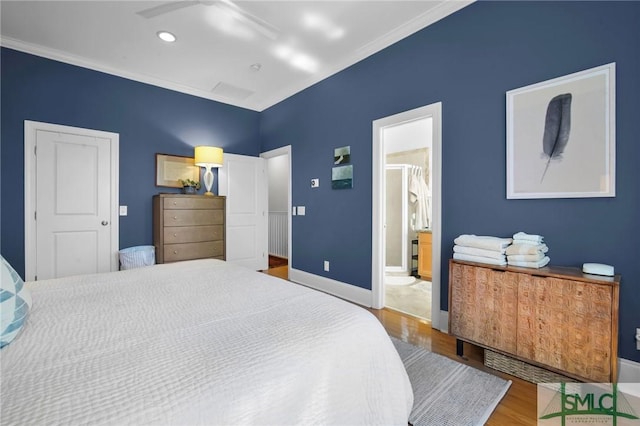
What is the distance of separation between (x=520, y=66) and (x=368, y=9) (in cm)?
136

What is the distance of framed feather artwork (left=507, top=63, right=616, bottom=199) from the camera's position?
1746 millimetres

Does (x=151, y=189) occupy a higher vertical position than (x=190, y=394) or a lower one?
higher

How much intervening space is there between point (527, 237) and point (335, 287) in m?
2.22

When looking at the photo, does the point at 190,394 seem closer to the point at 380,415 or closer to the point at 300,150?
the point at 380,415

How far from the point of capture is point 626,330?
1701 mm

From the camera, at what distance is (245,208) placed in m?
4.71

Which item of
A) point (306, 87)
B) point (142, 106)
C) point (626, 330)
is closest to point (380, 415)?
point (626, 330)

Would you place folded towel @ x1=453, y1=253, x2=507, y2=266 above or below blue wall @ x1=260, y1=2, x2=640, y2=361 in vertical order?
below

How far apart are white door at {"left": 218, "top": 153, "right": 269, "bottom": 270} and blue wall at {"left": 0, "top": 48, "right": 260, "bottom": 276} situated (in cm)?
31

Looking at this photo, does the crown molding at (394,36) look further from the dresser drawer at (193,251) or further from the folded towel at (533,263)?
the dresser drawer at (193,251)

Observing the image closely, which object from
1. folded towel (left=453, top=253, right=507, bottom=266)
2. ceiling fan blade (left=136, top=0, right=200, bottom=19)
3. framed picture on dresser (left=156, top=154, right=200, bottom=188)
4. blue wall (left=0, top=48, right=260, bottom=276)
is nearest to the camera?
folded towel (left=453, top=253, right=507, bottom=266)

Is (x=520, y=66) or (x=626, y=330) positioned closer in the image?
(x=626, y=330)

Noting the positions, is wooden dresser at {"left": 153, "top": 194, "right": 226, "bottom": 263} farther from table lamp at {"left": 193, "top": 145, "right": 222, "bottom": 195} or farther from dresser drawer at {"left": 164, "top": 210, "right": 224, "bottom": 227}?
table lamp at {"left": 193, "top": 145, "right": 222, "bottom": 195}

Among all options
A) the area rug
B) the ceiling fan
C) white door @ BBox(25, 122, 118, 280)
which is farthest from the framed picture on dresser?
the area rug
